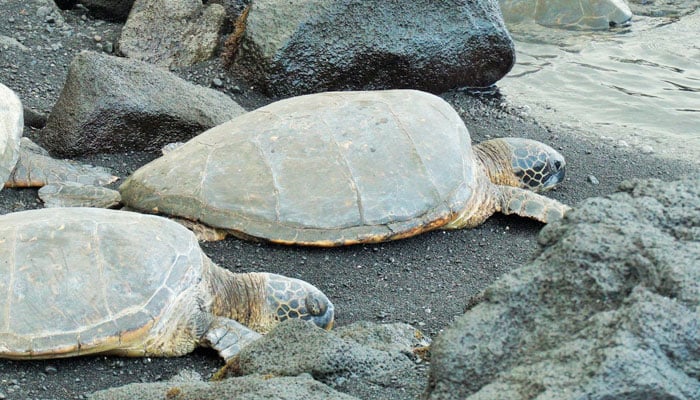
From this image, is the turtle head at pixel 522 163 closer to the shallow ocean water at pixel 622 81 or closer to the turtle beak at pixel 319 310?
the shallow ocean water at pixel 622 81

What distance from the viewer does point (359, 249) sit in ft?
17.0

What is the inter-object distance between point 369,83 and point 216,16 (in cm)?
159

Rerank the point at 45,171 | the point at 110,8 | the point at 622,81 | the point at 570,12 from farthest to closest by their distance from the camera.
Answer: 1. the point at 570,12
2. the point at 622,81
3. the point at 110,8
4. the point at 45,171

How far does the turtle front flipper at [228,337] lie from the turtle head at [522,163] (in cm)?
271

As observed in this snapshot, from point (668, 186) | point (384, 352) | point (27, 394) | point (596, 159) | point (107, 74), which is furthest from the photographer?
point (596, 159)

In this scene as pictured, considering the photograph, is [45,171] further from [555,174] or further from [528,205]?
[555,174]

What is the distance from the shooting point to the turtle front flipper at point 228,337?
3963mm

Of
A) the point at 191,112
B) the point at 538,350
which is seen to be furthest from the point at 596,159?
the point at 538,350

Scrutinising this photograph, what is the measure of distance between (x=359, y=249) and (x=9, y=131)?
231 centimetres

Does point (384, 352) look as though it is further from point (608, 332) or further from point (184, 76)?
point (184, 76)

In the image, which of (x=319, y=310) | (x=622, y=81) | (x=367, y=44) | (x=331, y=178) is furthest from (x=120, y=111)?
(x=622, y=81)

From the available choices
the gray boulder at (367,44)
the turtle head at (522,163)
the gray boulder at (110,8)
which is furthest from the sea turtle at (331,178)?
the gray boulder at (110,8)

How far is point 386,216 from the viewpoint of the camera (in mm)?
5148

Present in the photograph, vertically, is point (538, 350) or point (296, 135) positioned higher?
point (538, 350)
